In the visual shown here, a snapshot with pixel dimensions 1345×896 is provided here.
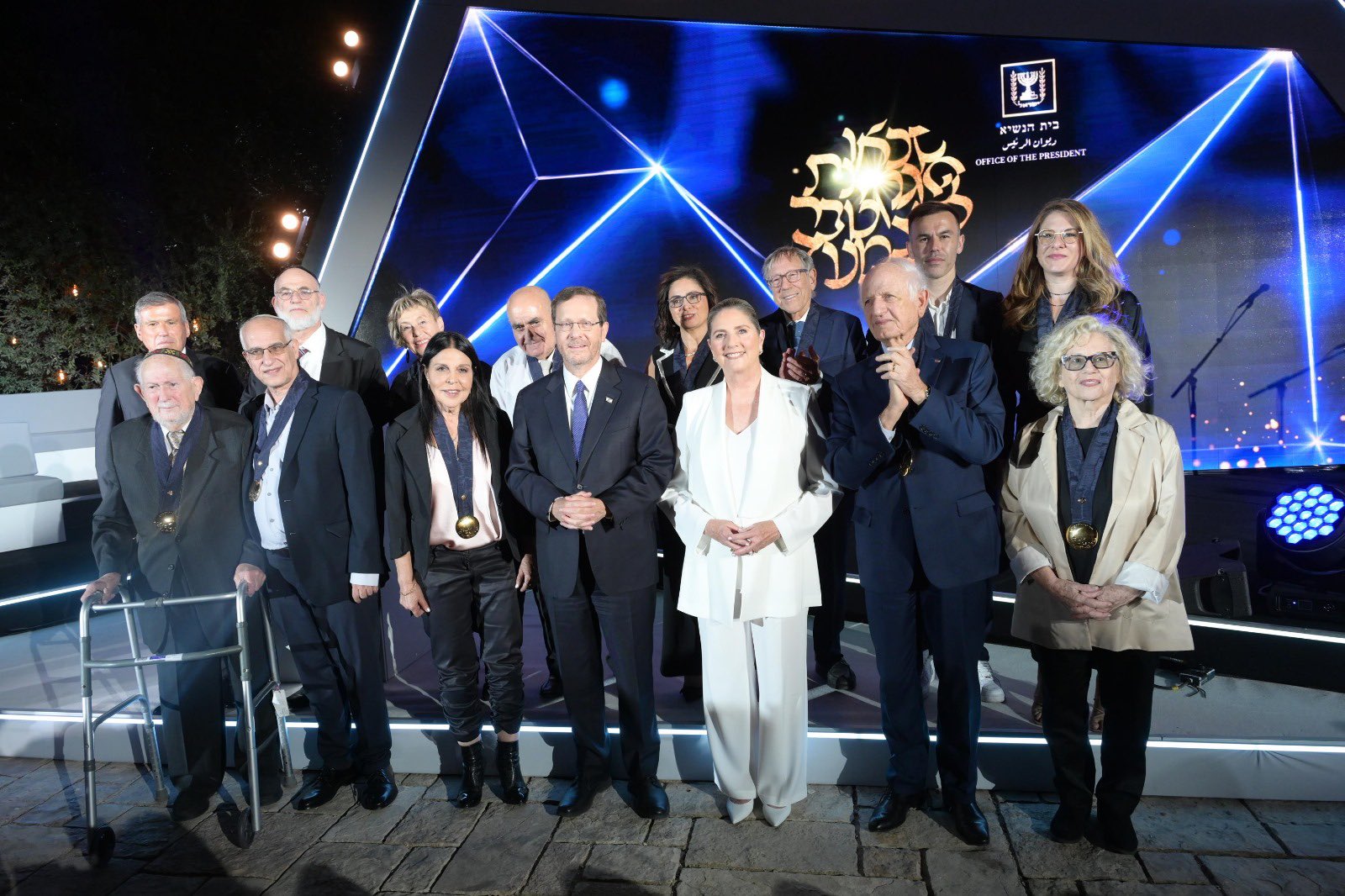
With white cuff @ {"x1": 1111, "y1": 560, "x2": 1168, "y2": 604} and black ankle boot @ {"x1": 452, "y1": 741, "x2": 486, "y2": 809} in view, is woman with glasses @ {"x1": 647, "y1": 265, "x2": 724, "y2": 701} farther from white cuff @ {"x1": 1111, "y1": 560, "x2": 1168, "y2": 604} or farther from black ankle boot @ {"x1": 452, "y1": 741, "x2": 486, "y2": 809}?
white cuff @ {"x1": 1111, "y1": 560, "x2": 1168, "y2": 604}

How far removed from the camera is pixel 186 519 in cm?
319

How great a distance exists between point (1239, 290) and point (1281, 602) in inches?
98.0

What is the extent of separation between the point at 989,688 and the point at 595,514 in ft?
6.39

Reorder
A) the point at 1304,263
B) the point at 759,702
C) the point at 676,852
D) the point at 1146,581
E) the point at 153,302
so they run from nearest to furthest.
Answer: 1. the point at 1146,581
2. the point at 676,852
3. the point at 759,702
4. the point at 153,302
5. the point at 1304,263

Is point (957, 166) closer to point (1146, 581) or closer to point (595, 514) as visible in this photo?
point (1146, 581)

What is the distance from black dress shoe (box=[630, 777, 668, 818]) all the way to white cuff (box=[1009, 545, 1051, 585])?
1.48m

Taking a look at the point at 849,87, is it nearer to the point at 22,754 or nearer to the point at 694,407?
the point at 694,407

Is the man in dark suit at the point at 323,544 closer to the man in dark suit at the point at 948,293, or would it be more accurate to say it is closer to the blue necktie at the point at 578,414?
the blue necktie at the point at 578,414

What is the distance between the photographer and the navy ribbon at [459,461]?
10.1 ft

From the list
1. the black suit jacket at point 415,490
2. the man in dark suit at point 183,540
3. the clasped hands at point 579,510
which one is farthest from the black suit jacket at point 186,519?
the clasped hands at point 579,510

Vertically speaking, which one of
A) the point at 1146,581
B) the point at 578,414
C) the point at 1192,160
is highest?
the point at 1192,160

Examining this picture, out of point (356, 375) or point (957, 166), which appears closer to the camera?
point (356, 375)

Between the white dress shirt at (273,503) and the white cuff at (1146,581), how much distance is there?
102 inches

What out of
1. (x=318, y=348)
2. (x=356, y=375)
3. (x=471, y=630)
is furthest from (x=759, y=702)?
(x=318, y=348)
